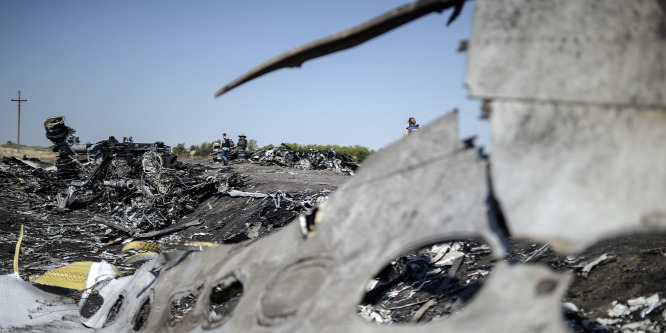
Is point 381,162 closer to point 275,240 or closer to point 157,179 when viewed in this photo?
point 275,240

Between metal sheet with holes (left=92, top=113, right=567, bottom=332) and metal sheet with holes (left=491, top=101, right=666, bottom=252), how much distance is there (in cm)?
13

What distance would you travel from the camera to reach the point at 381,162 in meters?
1.87

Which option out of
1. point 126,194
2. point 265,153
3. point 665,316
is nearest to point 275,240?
point 665,316

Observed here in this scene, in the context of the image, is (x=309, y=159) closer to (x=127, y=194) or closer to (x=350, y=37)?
(x=127, y=194)

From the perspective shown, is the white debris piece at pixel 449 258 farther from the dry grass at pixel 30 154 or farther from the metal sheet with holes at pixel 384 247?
the dry grass at pixel 30 154

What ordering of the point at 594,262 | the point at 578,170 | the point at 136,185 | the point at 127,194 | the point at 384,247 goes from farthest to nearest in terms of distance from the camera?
1. the point at 127,194
2. the point at 136,185
3. the point at 594,262
4. the point at 384,247
5. the point at 578,170

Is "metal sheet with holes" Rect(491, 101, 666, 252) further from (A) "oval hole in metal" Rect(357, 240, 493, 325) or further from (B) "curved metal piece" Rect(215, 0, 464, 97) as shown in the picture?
(A) "oval hole in metal" Rect(357, 240, 493, 325)

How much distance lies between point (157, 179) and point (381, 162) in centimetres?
1408

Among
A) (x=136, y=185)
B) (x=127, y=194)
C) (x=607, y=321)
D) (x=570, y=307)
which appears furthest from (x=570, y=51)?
(x=127, y=194)

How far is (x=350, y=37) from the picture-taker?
6.20 feet

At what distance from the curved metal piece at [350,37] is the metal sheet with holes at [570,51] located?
232 millimetres

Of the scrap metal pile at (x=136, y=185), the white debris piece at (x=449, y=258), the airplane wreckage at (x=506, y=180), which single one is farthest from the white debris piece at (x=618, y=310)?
the scrap metal pile at (x=136, y=185)

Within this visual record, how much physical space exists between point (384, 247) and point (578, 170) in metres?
0.67

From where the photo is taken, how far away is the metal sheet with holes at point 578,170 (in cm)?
125
